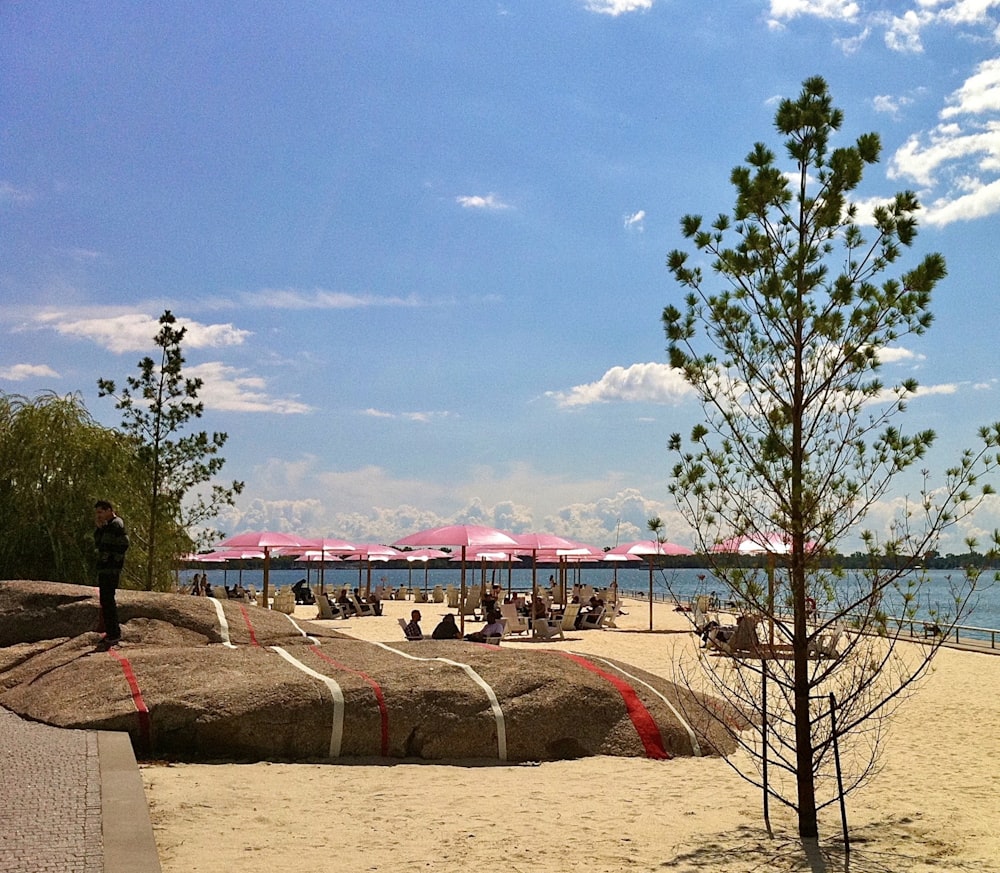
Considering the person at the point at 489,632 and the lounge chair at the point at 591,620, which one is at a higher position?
the person at the point at 489,632

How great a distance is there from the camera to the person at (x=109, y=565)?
1028 cm

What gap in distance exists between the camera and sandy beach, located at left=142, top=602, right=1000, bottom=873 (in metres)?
5.57

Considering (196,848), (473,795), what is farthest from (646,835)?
(196,848)

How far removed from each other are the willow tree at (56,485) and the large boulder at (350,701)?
6488mm

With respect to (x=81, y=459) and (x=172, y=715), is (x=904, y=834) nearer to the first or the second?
(x=172, y=715)

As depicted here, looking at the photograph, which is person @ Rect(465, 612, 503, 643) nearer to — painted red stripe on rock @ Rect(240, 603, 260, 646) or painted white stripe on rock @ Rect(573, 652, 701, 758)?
painted red stripe on rock @ Rect(240, 603, 260, 646)

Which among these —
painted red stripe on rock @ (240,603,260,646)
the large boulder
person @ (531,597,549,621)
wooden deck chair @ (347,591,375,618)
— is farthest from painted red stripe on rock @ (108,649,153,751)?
wooden deck chair @ (347,591,375,618)

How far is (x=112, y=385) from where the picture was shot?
Answer: 18.6 meters

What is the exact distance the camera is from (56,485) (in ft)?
57.2

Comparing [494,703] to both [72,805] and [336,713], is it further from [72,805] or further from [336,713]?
[72,805]

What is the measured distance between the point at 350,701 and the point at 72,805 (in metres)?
3.04

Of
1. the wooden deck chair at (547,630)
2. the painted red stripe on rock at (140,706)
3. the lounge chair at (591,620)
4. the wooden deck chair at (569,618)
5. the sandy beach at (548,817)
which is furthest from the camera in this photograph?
the lounge chair at (591,620)

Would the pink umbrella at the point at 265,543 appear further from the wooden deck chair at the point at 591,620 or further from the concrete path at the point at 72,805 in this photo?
the concrete path at the point at 72,805

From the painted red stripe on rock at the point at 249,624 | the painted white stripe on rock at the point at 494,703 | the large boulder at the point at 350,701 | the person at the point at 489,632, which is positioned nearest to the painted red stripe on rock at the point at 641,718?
the large boulder at the point at 350,701
